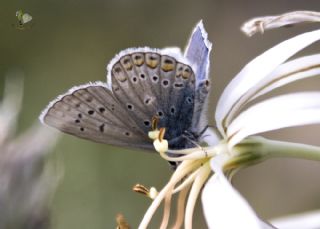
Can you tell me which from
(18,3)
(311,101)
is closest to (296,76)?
(311,101)

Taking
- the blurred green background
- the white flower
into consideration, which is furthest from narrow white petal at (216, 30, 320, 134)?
the blurred green background

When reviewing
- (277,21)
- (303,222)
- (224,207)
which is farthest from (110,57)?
(224,207)

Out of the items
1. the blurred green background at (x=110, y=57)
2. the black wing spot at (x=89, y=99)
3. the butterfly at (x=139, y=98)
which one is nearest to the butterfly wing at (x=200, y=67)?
the butterfly at (x=139, y=98)

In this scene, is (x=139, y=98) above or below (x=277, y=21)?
below

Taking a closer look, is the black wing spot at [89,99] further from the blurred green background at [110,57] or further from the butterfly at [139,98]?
the blurred green background at [110,57]

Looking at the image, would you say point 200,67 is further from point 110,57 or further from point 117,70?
point 110,57

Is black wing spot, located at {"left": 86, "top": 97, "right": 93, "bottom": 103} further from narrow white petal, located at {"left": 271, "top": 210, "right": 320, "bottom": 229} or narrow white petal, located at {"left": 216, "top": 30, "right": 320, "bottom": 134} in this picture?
narrow white petal, located at {"left": 271, "top": 210, "right": 320, "bottom": 229}
